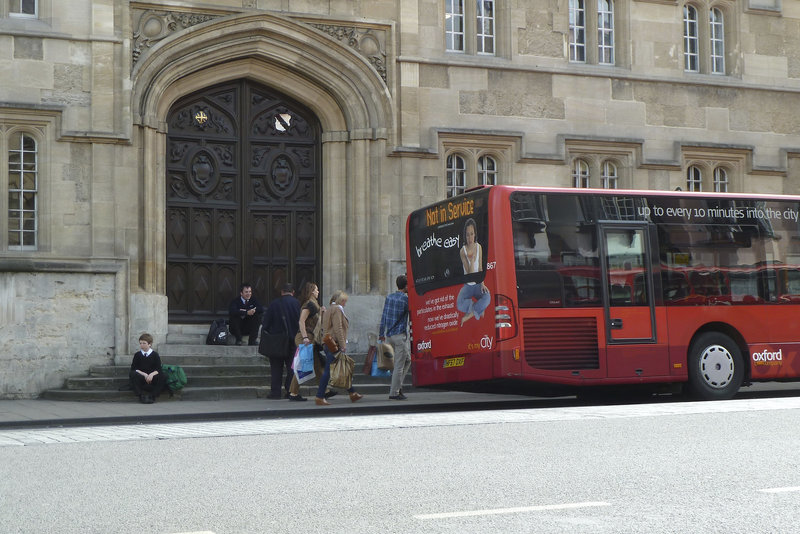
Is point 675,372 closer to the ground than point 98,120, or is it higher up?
closer to the ground

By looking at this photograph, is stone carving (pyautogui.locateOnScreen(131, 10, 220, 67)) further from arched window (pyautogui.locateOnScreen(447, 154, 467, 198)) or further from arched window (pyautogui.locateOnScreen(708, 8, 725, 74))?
arched window (pyautogui.locateOnScreen(708, 8, 725, 74))

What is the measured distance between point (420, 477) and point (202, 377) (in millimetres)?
10716

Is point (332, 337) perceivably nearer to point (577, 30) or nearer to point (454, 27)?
point (454, 27)

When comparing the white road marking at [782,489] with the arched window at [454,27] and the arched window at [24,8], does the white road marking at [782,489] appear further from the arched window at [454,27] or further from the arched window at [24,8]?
the arched window at [454,27]

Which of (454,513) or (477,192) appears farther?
(477,192)

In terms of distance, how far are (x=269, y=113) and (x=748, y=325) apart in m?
9.30

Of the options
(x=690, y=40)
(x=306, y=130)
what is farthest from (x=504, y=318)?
(x=690, y=40)

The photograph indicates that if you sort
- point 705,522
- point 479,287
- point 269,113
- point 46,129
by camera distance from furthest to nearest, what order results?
point 269,113
point 46,129
point 479,287
point 705,522

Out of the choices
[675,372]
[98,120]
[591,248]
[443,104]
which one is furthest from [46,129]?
[675,372]

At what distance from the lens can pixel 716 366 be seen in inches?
640

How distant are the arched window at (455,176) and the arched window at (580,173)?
2.24 metres

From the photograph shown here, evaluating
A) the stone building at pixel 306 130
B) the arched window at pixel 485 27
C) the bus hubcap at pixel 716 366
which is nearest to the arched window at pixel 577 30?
the stone building at pixel 306 130

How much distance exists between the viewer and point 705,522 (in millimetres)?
6359

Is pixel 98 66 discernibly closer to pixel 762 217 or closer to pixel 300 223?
pixel 300 223
